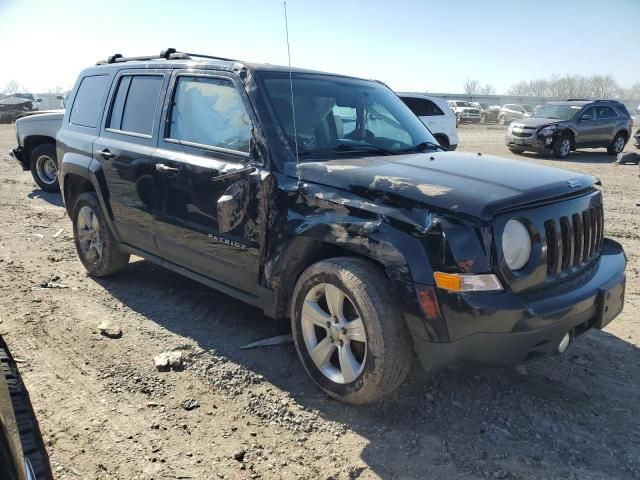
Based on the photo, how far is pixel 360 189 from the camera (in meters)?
2.87

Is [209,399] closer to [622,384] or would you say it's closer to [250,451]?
[250,451]

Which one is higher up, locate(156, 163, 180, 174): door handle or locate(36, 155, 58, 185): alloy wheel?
locate(156, 163, 180, 174): door handle

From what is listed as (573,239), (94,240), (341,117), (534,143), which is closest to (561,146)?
(534,143)

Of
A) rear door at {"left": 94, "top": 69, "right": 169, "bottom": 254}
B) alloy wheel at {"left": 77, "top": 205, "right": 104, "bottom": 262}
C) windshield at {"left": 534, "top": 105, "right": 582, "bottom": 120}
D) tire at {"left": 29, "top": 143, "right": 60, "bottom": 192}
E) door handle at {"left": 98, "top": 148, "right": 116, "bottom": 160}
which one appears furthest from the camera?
windshield at {"left": 534, "top": 105, "right": 582, "bottom": 120}

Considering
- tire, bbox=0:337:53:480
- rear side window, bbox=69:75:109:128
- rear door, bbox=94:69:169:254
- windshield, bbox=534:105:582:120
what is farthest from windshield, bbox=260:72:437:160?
windshield, bbox=534:105:582:120

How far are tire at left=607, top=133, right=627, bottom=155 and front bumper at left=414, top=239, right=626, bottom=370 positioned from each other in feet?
59.6

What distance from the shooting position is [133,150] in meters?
4.23

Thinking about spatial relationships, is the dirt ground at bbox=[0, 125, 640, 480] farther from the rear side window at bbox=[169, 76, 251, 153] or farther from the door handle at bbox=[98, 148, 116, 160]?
the rear side window at bbox=[169, 76, 251, 153]

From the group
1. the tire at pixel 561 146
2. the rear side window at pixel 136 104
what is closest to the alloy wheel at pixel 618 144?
the tire at pixel 561 146

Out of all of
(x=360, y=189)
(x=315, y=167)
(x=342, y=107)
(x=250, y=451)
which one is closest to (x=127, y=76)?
(x=342, y=107)

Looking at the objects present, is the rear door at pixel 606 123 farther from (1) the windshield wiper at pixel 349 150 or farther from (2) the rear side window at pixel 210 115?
(2) the rear side window at pixel 210 115

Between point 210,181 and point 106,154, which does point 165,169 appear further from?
point 106,154

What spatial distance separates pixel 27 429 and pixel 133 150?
289cm

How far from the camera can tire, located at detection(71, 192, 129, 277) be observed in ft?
16.0
